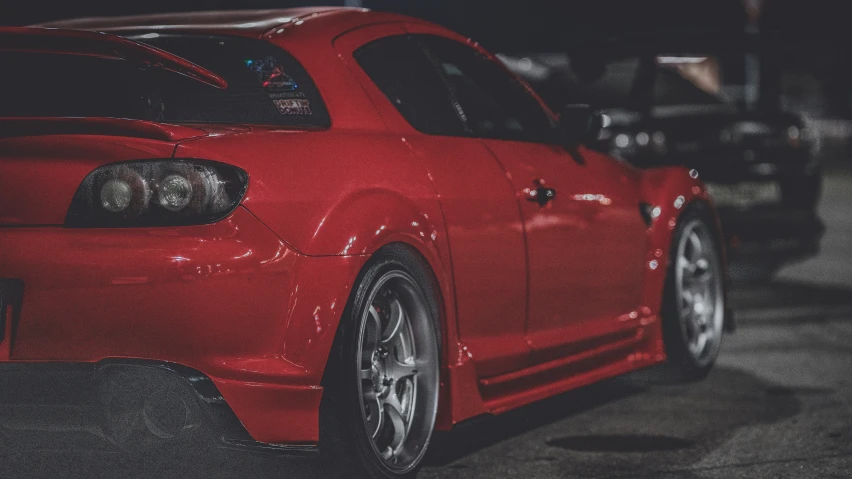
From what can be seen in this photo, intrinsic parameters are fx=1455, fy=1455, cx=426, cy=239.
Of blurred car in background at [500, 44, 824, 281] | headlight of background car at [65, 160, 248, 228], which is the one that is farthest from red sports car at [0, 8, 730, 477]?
blurred car in background at [500, 44, 824, 281]

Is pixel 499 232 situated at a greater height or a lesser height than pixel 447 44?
lesser

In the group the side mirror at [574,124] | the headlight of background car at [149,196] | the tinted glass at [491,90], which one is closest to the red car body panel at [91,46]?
the headlight of background car at [149,196]

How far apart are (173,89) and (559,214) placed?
1.72 metres

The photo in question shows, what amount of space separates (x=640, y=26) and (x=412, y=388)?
42646mm

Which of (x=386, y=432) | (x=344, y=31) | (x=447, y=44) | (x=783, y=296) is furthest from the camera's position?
(x=783, y=296)

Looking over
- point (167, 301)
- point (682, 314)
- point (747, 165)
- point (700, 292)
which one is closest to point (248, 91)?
point (167, 301)

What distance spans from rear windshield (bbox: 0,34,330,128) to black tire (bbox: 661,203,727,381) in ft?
8.39

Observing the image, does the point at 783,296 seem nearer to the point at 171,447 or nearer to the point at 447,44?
the point at 447,44

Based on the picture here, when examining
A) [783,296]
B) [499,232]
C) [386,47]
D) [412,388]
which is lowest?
[783,296]

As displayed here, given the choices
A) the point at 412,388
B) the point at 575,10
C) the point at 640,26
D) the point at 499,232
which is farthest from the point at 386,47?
the point at 640,26

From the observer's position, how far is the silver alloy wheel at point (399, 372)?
4.57 metres

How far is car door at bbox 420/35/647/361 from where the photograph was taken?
17.8ft

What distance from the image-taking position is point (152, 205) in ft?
12.8

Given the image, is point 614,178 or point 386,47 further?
point 614,178
